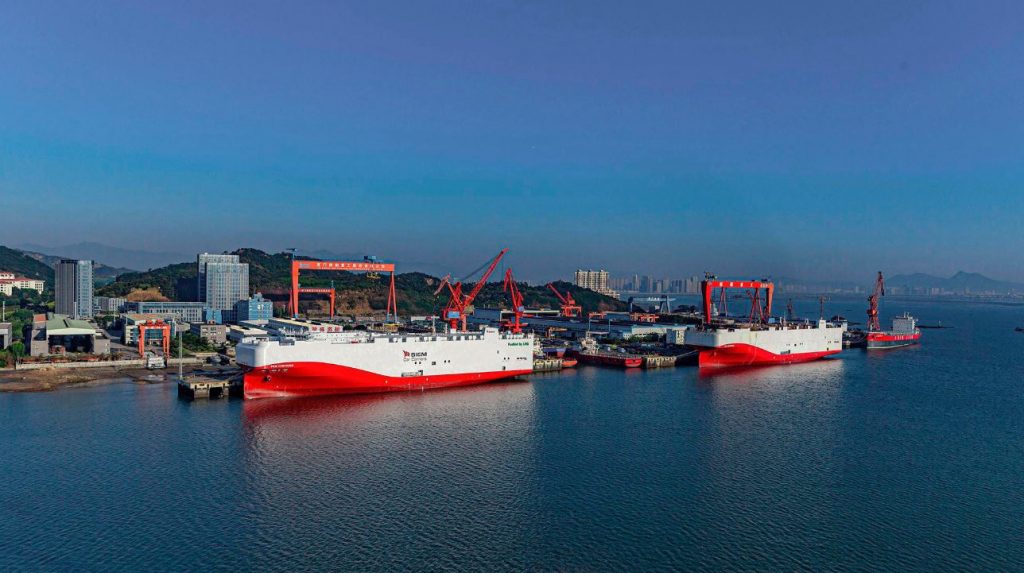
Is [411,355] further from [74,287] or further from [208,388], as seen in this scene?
[74,287]

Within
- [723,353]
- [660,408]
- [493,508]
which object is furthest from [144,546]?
[723,353]

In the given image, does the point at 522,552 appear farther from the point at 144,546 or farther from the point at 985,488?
the point at 985,488

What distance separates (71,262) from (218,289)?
11473 mm

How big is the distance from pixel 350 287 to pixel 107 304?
24897mm

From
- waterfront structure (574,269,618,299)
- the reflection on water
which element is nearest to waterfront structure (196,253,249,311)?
the reflection on water

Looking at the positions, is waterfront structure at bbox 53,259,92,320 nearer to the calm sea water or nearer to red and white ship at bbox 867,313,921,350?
the calm sea water

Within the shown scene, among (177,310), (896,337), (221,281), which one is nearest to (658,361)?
(896,337)

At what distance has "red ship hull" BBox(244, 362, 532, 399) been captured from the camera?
22.6m

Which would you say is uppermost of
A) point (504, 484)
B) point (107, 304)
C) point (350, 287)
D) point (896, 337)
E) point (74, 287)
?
point (350, 287)

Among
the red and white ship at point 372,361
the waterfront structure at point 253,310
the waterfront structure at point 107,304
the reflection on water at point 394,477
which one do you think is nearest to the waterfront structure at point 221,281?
the waterfront structure at point 107,304

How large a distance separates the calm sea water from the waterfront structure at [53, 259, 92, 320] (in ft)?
117

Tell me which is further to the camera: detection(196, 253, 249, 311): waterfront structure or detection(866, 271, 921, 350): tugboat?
detection(196, 253, 249, 311): waterfront structure

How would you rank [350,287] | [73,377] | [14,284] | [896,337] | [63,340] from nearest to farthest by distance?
[73,377] → [63,340] → [896,337] → [14,284] → [350,287]

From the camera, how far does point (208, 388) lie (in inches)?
926
